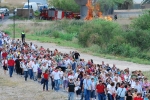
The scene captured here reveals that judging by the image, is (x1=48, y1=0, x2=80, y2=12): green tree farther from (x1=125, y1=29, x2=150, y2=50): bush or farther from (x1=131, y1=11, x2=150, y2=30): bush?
(x1=125, y1=29, x2=150, y2=50): bush

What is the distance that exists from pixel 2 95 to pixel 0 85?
2.83 meters

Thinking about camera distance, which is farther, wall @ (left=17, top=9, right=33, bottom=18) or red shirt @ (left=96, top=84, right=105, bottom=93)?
wall @ (left=17, top=9, right=33, bottom=18)

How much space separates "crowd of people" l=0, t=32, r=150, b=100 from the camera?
77.9ft

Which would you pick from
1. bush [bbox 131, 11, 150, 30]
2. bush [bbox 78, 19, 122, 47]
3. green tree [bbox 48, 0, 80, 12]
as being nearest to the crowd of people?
bush [bbox 78, 19, 122, 47]

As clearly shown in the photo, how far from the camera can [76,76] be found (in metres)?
26.5

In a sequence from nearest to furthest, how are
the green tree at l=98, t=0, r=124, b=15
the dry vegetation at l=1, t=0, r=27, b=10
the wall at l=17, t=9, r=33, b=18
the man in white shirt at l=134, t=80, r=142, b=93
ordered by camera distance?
the man in white shirt at l=134, t=80, r=142, b=93, the wall at l=17, t=9, r=33, b=18, the green tree at l=98, t=0, r=124, b=15, the dry vegetation at l=1, t=0, r=27, b=10

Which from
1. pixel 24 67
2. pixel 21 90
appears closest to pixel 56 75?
pixel 21 90

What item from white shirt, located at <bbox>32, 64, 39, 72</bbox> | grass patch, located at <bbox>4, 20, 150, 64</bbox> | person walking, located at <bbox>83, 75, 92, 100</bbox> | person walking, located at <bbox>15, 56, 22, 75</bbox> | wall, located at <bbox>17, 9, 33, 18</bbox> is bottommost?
grass patch, located at <bbox>4, 20, 150, 64</bbox>

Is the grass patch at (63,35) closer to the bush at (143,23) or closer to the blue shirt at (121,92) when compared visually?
the bush at (143,23)

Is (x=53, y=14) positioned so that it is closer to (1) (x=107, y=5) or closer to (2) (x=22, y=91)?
(1) (x=107, y=5)

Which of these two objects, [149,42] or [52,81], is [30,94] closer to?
[52,81]

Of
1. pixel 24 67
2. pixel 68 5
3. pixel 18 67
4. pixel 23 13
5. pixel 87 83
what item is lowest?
pixel 23 13

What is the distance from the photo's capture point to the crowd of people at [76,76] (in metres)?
23.7

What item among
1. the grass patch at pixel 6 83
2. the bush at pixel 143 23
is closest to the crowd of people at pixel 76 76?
the grass patch at pixel 6 83
